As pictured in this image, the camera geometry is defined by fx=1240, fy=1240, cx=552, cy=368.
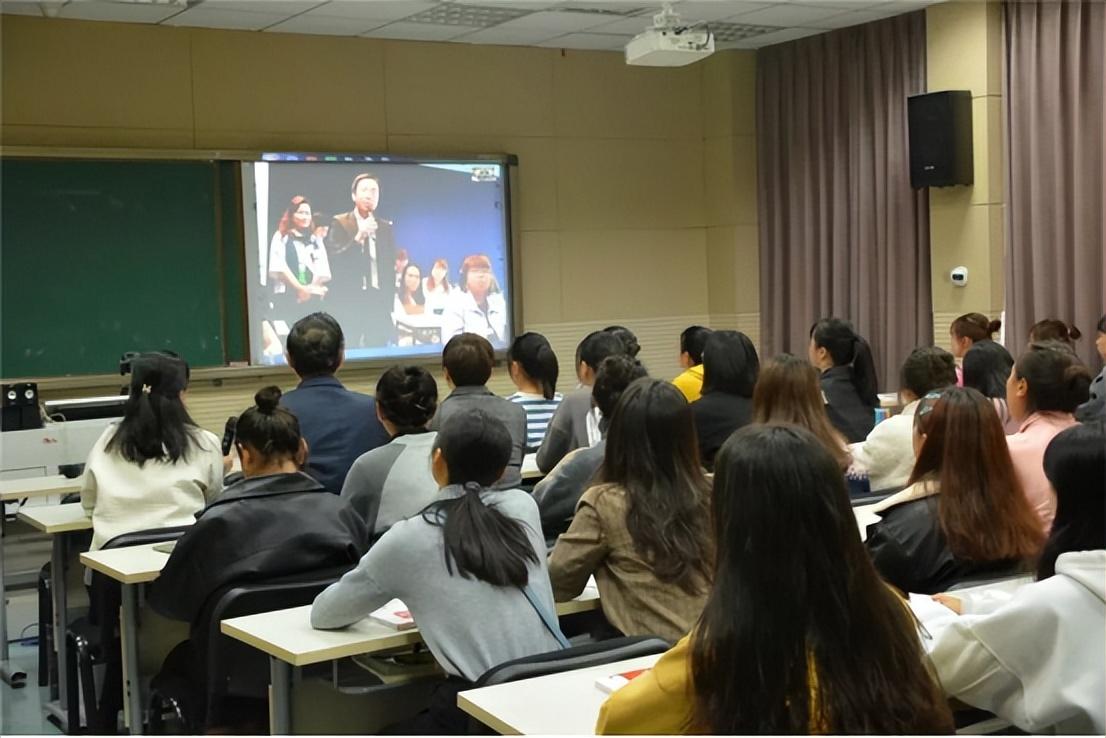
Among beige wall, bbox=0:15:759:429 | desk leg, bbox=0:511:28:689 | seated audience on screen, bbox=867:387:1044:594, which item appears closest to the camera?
seated audience on screen, bbox=867:387:1044:594

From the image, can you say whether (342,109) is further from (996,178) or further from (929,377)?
(929,377)

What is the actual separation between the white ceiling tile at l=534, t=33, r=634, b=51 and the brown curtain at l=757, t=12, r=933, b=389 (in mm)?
1061

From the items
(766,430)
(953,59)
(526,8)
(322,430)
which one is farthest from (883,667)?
(953,59)

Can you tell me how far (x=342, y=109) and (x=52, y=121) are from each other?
160 cm

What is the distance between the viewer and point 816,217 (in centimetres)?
791

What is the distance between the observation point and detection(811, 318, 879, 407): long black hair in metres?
5.02

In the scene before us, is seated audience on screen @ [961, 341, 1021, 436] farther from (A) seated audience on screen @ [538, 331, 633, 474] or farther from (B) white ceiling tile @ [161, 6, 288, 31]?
(B) white ceiling tile @ [161, 6, 288, 31]

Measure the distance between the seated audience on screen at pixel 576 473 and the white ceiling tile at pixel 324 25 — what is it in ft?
12.2

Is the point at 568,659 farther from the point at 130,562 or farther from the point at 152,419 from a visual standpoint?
the point at 152,419

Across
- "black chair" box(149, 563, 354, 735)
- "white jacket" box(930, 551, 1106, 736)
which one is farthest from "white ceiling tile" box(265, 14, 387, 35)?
"white jacket" box(930, 551, 1106, 736)

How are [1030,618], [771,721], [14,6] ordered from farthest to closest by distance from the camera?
[14,6] < [1030,618] < [771,721]

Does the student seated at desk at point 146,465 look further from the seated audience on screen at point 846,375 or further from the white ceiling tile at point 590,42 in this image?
the white ceiling tile at point 590,42

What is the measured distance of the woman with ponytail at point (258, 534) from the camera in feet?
9.83

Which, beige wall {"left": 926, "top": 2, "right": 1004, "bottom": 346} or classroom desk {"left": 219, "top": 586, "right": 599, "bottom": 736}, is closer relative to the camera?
classroom desk {"left": 219, "top": 586, "right": 599, "bottom": 736}
